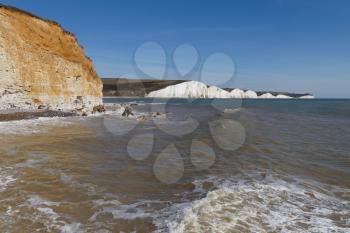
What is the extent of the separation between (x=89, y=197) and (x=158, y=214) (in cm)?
169

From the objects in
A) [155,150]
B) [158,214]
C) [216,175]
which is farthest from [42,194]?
[155,150]

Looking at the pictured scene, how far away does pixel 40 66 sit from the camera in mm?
25578

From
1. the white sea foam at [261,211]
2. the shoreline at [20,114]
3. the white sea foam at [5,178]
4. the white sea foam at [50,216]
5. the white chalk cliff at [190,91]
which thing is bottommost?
the white sea foam at [261,211]

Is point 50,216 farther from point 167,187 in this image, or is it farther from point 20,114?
point 20,114

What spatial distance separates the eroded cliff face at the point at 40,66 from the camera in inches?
861

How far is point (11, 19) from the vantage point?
2314 cm

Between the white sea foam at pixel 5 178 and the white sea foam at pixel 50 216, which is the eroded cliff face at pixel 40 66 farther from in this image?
the white sea foam at pixel 50 216

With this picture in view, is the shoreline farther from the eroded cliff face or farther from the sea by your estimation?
the sea

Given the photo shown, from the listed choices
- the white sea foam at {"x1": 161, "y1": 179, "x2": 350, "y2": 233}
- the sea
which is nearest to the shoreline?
the sea

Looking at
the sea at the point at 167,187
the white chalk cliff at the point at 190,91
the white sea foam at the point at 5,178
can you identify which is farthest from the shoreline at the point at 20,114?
the white chalk cliff at the point at 190,91

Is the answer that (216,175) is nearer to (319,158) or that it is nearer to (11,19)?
(319,158)

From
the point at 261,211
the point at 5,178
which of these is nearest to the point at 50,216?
the point at 5,178

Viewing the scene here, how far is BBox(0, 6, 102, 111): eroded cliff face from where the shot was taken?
21.9 meters

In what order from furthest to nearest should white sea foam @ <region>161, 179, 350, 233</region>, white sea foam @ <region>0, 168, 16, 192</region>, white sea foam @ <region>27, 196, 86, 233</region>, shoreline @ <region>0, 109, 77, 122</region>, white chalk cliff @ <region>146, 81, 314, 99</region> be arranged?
white chalk cliff @ <region>146, 81, 314, 99</region> → shoreline @ <region>0, 109, 77, 122</region> → white sea foam @ <region>0, 168, 16, 192</region> → white sea foam @ <region>161, 179, 350, 233</region> → white sea foam @ <region>27, 196, 86, 233</region>
